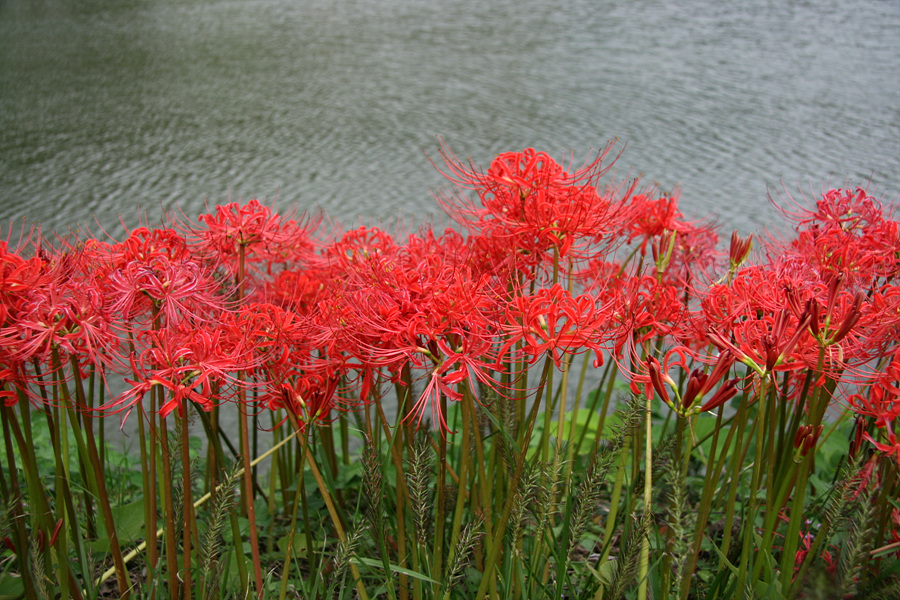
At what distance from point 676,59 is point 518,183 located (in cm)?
667

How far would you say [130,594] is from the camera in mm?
1478

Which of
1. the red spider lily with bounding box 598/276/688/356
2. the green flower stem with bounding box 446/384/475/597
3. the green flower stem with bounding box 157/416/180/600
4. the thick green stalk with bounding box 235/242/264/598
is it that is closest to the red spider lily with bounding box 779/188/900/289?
the red spider lily with bounding box 598/276/688/356

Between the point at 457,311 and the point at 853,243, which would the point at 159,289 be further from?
the point at 853,243

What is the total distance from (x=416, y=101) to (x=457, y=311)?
5.65 m

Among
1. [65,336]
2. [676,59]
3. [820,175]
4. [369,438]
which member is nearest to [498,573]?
[369,438]

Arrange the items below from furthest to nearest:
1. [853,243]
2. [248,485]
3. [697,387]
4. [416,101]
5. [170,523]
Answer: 1. [416,101]
2. [853,243]
3. [248,485]
4. [170,523]
5. [697,387]

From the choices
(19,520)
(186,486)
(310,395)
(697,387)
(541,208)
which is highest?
(541,208)

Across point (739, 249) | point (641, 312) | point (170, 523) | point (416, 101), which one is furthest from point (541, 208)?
point (416, 101)

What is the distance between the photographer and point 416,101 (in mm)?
6516

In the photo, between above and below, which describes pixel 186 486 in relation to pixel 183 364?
below

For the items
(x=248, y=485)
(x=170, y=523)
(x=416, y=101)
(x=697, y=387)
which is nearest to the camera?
(x=697, y=387)

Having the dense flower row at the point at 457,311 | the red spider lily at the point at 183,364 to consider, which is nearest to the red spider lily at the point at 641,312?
the dense flower row at the point at 457,311

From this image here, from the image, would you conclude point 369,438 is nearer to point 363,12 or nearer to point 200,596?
point 200,596

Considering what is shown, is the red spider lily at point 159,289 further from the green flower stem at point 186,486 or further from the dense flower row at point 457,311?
the green flower stem at point 186,486
